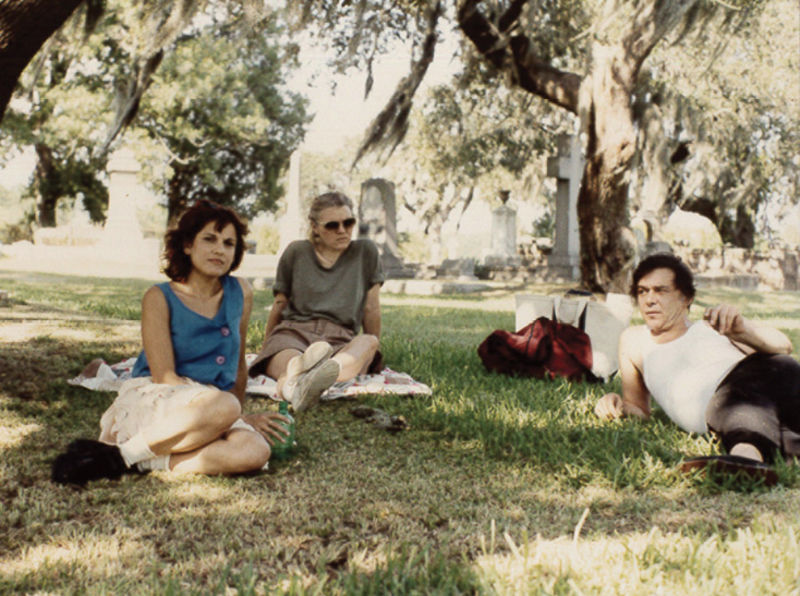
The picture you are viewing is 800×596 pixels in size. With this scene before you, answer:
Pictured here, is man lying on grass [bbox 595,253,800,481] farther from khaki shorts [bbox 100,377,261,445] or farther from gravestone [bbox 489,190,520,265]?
gravestone [bbox 489,190,520,265]

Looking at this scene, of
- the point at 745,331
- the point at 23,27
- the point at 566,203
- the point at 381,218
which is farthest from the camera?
the point at 566,203

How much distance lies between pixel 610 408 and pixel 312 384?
151 centimetres

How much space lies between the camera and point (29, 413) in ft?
12.6

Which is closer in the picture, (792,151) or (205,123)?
(792,151)

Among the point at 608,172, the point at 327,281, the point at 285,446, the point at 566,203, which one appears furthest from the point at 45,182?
the point at 285,446

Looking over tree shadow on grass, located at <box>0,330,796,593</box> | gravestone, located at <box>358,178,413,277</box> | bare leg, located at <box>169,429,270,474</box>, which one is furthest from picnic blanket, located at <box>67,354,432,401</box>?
gravestone, located at <box>358,178,413,277</box>

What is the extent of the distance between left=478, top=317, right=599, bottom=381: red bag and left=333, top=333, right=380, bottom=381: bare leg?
3.38ft

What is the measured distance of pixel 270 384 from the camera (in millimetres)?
4648

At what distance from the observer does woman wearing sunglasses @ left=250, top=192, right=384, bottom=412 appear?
4730mm

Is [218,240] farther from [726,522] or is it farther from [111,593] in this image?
[726,522]

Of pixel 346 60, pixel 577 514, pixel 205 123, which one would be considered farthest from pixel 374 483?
pixel 205 123

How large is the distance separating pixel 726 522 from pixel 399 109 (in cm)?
928

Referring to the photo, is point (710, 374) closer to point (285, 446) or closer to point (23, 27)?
point (285, 446)

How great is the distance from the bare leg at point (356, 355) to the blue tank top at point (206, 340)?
1.07 m
